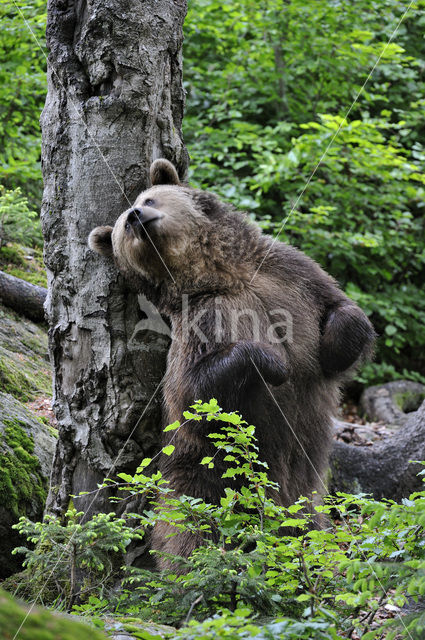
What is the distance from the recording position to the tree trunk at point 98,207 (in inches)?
159

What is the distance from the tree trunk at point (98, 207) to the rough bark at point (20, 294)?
87.8 inches

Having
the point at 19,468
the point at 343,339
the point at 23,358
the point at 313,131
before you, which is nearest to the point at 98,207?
the point at 343,339

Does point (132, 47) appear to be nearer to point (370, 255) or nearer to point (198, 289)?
point (198, 289)

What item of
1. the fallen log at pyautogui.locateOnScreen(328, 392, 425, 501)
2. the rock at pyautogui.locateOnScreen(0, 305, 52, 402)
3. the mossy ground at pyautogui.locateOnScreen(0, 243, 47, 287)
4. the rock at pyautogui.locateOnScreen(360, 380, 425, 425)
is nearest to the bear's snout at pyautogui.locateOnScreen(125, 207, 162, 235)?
the rock at pyautogui.locateOnScreen(0, 305, 52, 402)

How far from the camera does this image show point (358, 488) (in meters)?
5.86

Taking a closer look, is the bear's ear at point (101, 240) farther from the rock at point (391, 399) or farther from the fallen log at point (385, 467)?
the rock at point (391, 399)

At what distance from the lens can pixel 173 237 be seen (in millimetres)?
4113

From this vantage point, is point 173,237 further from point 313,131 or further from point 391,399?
point 313,131

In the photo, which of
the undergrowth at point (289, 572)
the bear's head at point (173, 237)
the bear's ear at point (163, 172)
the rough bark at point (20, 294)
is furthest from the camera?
the rough bark at point (20, 294)

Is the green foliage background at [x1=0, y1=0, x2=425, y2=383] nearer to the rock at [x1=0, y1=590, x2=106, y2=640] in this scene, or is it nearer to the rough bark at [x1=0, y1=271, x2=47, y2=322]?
the rough bark at [x1=0, y1=271, x2=47, y2=322]

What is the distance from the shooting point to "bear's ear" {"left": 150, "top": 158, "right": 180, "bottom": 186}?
413 centimetres

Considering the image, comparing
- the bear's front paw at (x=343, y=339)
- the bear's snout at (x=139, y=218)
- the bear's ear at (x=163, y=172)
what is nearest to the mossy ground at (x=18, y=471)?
the bear's snout at (x=139, y=218)

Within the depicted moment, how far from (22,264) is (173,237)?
366 cm

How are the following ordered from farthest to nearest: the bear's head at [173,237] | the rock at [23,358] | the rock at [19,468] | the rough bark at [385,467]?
the rough bark at [385,467]
the rock at [23,358]
the rock at [19,468]
the bear's head at [173,237]
